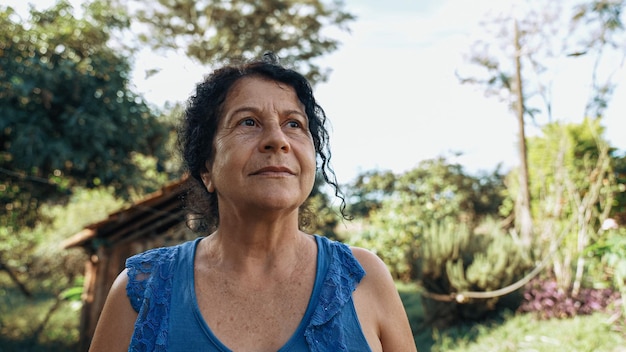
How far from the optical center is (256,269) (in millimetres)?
1605

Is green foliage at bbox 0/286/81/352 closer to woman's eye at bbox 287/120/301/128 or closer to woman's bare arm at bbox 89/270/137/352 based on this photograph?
woman's bare arm at bbox 89/270/137/352

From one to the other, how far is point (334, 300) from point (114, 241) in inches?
269

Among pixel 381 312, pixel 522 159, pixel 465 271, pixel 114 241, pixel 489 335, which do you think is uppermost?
pixel 522 159

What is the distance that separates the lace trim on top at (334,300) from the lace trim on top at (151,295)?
1.30 feet

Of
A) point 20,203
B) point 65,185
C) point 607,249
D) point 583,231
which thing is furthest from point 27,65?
point 583,231

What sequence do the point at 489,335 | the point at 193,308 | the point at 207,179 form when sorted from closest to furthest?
the point at 193,308
the point at 207,179
the point at 489,335

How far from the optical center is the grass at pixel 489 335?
21.7 feet

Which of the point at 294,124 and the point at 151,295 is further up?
the point at 294,124

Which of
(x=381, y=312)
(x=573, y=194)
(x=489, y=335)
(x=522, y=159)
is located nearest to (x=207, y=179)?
(x=381, y=312)

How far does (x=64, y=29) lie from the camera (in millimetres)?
7246

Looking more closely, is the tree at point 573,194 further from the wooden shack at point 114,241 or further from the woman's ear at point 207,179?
the woman's ear at point 207,179

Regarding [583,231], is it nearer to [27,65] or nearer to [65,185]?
[65,185]

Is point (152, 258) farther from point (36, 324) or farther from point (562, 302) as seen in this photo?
point (36, 324)

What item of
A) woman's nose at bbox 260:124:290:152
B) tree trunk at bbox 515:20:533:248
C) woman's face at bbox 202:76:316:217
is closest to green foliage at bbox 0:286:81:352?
tree trunk at bbox 515:20:533:248
